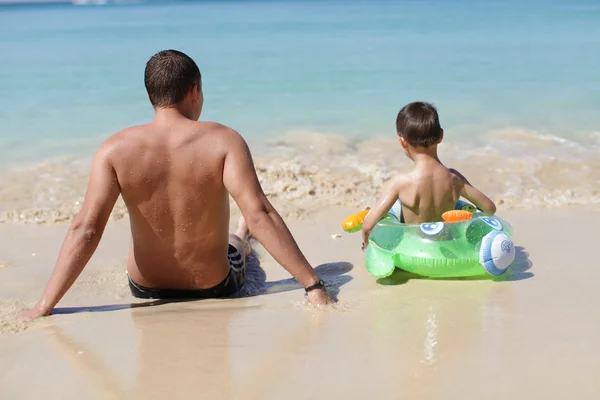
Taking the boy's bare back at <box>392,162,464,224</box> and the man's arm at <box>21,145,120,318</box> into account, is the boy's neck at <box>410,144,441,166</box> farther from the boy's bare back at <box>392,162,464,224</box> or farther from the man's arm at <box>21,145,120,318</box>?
the man's arm at <box>21,145,120,318</box>

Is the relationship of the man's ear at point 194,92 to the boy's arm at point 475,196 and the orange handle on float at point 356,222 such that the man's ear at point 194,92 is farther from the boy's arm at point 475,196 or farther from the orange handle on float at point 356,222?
the boy's arm at point 475,196

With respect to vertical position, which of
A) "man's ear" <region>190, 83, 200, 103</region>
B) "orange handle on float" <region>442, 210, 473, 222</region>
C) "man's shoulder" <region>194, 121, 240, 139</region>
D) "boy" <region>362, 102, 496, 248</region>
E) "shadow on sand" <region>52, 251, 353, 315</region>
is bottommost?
"shadow on sand" <region>52, 251, 353, 315</region>

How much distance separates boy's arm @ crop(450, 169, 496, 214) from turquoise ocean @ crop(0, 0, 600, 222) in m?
3.01

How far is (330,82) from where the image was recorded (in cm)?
1107

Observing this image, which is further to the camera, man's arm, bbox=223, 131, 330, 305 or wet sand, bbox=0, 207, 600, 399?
man's arm, bbox=223, 131, 330, 305

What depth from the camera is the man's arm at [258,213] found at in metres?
3.07

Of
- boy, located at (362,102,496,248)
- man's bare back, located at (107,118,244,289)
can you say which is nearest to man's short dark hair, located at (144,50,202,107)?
man's bare back, located at (107,118,244,289)

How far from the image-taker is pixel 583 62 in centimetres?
1230

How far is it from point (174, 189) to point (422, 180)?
1.34 m

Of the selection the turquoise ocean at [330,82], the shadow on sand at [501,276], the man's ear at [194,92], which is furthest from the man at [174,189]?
the turquoise ocean at [330,82]

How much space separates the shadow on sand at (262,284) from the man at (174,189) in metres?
0.20

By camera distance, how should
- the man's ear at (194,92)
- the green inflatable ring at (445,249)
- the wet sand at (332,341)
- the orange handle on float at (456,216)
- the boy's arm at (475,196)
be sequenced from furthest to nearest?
the boy's arm at (475,196)
the orange handle on float at (456,216)
the green inflatable ring at (445,249)
the man's ear at (194,92)
the wet sand at (332,341)

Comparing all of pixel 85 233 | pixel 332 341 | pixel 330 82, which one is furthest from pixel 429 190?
pixel 330 82

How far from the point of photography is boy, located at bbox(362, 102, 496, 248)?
371 cm
